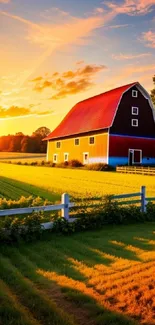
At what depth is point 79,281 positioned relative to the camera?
674 cm

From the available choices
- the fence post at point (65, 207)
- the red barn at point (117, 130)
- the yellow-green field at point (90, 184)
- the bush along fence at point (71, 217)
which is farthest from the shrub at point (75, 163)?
the fence post at point (65, 207)

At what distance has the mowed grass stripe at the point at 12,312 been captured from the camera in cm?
488

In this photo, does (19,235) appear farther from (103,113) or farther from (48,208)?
(103,113)

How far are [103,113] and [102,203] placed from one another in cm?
3730

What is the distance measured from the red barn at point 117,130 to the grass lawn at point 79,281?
119ft

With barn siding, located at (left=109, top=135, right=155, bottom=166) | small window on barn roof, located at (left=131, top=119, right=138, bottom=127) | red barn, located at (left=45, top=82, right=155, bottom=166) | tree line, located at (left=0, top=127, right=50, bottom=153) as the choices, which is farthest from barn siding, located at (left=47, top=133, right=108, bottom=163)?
tree line, located at (left=0, top=127, right=50, bottom=153)

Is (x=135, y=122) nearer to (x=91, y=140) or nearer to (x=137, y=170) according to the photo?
(x=91, y=140)

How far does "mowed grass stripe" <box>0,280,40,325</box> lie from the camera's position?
16.0ft

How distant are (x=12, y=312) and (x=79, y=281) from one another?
189 centimetres

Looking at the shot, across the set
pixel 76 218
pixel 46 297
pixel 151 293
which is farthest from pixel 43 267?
pixel 76 218

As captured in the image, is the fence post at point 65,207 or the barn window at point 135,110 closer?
the fence post at point 65,207

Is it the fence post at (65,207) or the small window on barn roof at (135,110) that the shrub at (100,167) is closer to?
the small window on barn roof at (135,110)

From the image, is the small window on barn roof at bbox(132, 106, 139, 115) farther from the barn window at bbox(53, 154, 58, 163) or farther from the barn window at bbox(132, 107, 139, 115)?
the barn window at bbox(53, 154, 58, 163)

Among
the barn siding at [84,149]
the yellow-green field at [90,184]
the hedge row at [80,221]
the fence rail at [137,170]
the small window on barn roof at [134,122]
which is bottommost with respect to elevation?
the hedge row at [80,221]
